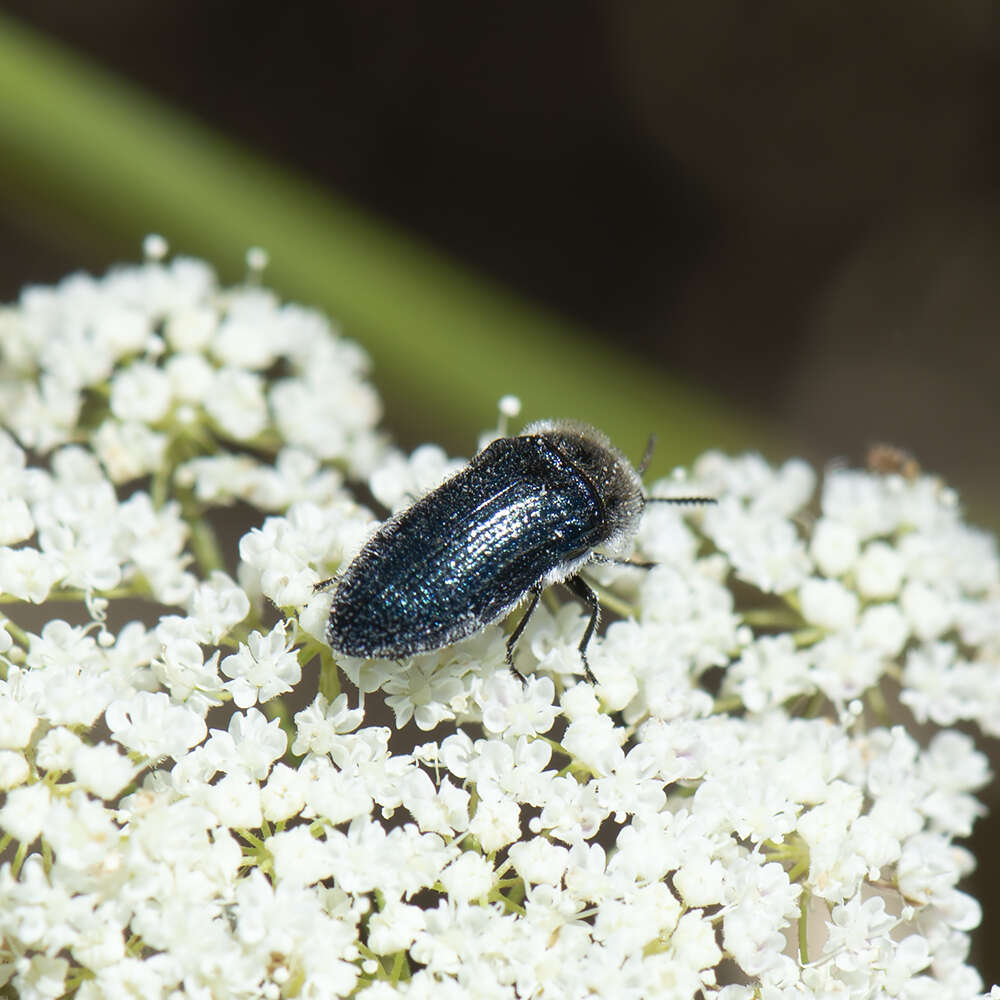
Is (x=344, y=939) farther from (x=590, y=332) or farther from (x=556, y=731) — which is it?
(x=590, y=332)

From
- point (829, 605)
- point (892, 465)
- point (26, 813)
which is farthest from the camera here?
point (892, 465)

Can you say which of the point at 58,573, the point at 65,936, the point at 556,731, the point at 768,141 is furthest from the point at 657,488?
the point at 768,141

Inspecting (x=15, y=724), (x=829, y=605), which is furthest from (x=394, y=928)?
(x=829, y=605)

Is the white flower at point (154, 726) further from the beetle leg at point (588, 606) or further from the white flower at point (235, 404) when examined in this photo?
the white flower at point (235, 404)

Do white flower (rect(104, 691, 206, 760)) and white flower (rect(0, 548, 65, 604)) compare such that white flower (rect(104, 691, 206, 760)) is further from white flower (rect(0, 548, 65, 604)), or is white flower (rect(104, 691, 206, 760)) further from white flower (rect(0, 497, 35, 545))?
white flower (rect(0, 497, 35, 545))

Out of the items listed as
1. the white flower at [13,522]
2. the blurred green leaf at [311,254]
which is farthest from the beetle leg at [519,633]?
the blurred green leaf at [311,254]

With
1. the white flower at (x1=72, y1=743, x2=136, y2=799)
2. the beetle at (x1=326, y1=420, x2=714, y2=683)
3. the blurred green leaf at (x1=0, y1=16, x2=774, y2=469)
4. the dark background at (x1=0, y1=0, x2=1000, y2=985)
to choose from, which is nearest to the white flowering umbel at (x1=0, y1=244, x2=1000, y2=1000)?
the white flower at (x1=72, y1=743, x2=136, y2=799)

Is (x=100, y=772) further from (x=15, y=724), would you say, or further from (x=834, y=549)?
(x=834, y=549)
